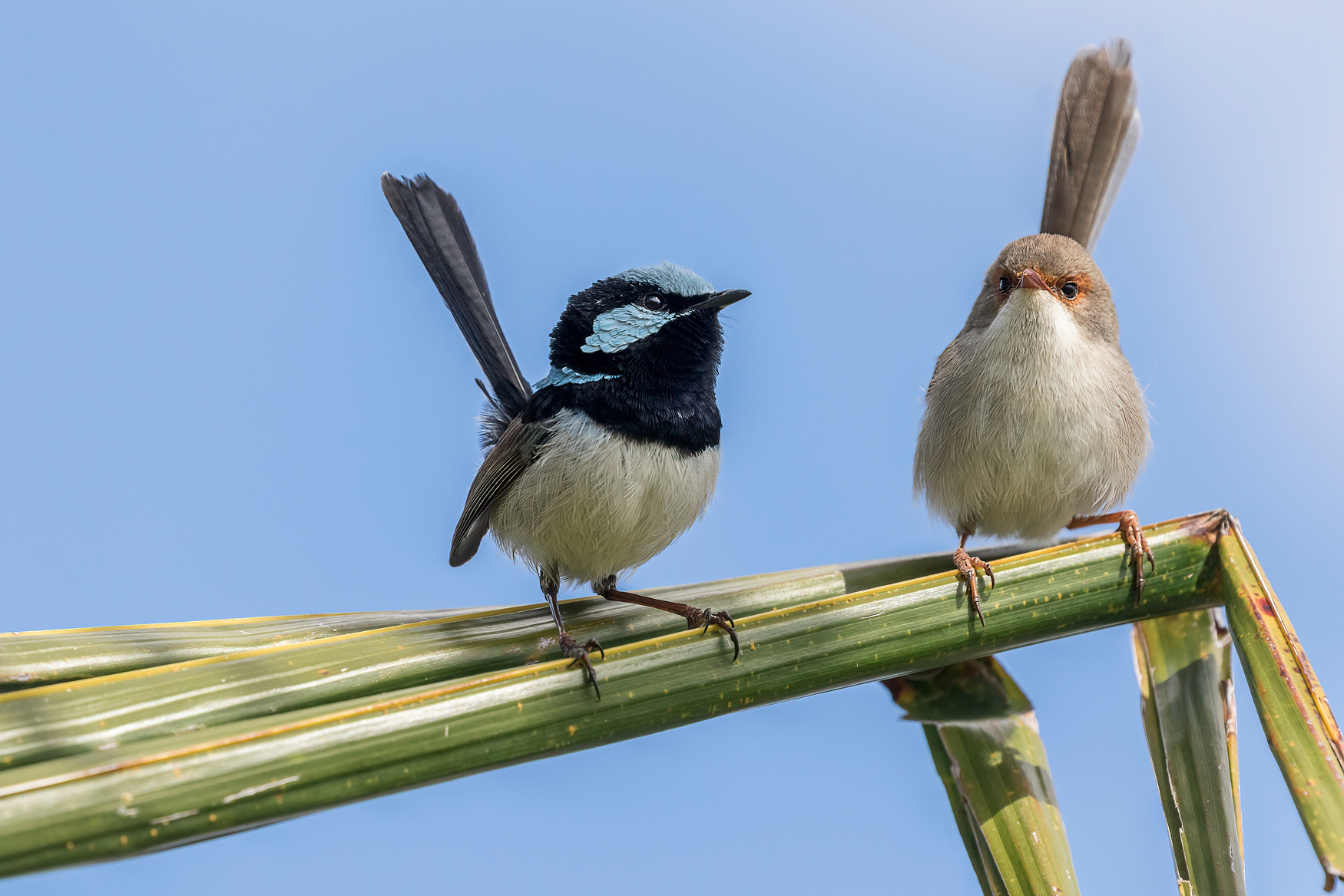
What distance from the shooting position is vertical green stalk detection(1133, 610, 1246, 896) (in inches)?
55.1

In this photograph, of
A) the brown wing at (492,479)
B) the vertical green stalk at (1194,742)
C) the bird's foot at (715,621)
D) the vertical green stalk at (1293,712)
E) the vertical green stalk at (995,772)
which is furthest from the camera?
the brown wing at (492,479)

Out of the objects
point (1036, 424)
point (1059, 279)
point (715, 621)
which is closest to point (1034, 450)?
point (1036, 424)

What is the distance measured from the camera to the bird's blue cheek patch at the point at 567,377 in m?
1.93

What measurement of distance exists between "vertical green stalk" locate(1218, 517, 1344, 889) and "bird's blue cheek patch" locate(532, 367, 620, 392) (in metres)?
1.13

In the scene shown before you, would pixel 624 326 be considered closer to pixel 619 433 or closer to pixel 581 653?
pixel 619 433

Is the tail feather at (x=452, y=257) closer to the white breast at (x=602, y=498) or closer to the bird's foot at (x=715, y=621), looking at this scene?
the white breast at (x=602, y=498)

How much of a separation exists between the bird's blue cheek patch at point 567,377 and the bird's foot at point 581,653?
538 mm

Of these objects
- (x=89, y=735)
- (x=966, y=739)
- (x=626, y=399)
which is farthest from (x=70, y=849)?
(x=966, y=739)

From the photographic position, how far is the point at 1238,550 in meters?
1.49

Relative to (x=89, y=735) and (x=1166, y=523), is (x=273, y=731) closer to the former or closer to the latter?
(x=89, y=735)

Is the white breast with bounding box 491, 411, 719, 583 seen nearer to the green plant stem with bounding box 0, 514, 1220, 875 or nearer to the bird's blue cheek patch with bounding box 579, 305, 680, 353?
the bird's blue cheek patch with bounding box 579, 305, 680, 353

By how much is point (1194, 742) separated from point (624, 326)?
120 centimetres

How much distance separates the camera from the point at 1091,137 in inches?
92.1

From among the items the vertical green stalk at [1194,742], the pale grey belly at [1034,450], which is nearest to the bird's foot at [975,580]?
the vertical green stalk at [1194,742]
